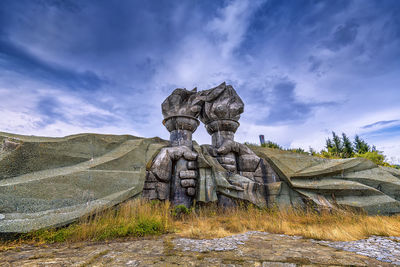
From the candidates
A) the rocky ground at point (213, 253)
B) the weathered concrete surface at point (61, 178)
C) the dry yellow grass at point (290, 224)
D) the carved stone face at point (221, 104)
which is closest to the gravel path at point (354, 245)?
the rocky ground at point (213, 253)

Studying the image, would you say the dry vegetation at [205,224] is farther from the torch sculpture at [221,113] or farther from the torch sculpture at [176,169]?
the torch sculpture at [221,113]

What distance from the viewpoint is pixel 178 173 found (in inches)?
219

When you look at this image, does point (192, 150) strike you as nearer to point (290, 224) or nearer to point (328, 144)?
point (290, 224)

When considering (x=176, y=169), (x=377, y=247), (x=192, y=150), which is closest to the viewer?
(x=377, y=247)

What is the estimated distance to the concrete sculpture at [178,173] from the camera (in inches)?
138

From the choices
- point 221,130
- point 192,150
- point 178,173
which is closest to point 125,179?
point 178,173

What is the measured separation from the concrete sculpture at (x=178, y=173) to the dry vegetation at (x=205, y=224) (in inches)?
8.2

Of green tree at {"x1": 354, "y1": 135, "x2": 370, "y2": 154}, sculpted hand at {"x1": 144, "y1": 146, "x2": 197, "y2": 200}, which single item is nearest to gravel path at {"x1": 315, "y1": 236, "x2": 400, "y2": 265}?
sculpted hand at {"x1": 144, "y1": 146, "x2": 197, "y2": 200}

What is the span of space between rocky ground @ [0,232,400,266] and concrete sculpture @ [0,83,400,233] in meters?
0.89

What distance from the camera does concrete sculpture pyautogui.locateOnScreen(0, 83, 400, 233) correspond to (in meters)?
3.49

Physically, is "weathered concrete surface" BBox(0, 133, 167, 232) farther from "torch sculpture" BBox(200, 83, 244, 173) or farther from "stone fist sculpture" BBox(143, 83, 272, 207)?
"torch sculpture" BBox(200, 83, 244, 173)

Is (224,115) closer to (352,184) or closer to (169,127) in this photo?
(169,127)

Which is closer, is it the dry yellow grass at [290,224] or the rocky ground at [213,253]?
the rocky ground at [213,253]

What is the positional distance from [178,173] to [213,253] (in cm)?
315
